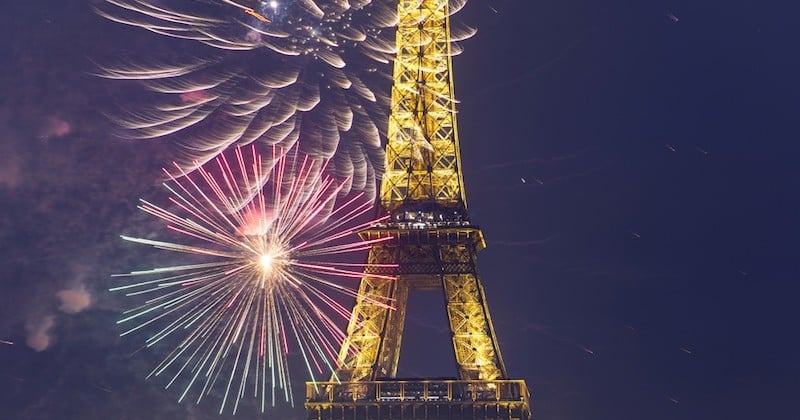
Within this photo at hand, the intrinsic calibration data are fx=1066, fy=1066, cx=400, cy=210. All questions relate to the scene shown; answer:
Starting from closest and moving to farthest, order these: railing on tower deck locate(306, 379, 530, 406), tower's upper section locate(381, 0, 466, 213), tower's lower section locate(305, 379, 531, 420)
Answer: tower's lower section locate(305, 379, 531, 420)
railing on tower deck locate(306, 379, 530, 406)
tower's upper section locate(381, 0, 466, 213)

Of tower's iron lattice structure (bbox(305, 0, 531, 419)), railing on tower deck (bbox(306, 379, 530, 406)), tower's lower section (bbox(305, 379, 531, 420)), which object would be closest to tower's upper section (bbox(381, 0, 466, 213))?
tower's iron lattice structure (bbox(305, 0, 531, 419))

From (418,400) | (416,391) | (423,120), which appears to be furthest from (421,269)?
(423,120)

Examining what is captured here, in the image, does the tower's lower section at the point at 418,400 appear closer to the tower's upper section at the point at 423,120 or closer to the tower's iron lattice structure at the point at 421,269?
the tower's iron lattice structure at the point at 421,269

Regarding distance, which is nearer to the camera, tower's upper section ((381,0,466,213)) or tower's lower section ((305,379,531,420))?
tower's lower section ((305,379,531,420))

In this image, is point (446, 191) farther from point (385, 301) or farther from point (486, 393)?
point (486, 393)

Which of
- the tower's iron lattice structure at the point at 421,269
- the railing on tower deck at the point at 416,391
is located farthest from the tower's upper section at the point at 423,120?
the railing on tower deck at the point at 416,391

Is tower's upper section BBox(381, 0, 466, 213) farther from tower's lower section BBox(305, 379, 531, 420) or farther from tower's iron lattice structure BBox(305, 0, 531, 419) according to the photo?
tower's lower section BBox(305, 379, 531, 420)
